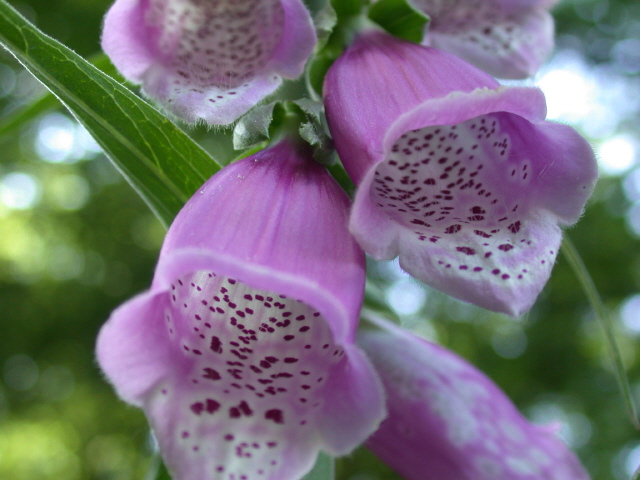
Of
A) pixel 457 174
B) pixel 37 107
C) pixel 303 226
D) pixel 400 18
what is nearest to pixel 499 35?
pixel 400 18

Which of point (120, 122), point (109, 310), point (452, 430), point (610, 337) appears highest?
point (120, 122)

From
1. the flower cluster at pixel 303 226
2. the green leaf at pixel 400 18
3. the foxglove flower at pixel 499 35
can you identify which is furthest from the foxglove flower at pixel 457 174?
the foxglove flower at pixel 499 35

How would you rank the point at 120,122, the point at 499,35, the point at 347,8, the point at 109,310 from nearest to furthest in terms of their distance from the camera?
the point at 120,122 < the point at 347,8 < the point at 499,35 < the point at 109,310

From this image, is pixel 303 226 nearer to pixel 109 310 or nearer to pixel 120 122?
pixel 120 122

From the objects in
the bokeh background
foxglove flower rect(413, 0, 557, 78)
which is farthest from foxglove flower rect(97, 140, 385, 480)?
the bokeh background

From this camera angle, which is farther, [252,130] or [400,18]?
[400,18]

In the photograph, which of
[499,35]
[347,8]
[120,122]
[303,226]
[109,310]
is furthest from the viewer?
[109,310]

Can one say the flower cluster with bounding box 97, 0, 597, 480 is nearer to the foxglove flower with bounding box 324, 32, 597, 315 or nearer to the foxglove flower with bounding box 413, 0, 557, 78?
the foxglove flower with bounding box 324, 32, 597, 315
